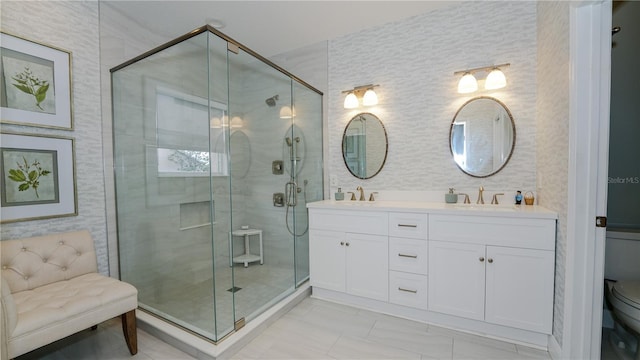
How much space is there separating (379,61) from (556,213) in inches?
76.9

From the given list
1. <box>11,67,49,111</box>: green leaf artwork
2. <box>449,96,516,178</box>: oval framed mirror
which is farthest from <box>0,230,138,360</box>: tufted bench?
<box>449,96,516,178</box>: oval framed mirror

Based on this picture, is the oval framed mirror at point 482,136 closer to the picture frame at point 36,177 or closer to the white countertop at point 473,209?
the white countertop at point 473,209

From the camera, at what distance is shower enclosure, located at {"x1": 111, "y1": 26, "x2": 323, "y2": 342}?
182 cm

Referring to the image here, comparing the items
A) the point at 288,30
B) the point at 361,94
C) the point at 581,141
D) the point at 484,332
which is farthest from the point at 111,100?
the point at 484,332

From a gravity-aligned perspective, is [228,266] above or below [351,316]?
above

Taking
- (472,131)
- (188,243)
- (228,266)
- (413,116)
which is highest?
(413,116)

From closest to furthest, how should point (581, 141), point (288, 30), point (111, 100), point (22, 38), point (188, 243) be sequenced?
point (581, 141), point (22, 38), point (188, 243), point (111, 100), point (288, 30)

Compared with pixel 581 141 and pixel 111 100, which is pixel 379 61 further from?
pixel 111 100

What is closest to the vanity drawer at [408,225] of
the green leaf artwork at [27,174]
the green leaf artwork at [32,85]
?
the green leaf artwork at [27,174]

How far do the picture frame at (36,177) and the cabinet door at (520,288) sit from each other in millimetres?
3132

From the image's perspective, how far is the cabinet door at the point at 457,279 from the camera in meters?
1.86

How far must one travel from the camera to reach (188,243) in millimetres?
2086

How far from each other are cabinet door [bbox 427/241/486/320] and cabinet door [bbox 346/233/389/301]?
14.1 inches

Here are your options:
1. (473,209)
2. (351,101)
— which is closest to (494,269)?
(473,209)
